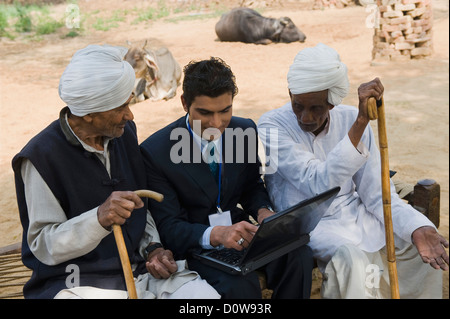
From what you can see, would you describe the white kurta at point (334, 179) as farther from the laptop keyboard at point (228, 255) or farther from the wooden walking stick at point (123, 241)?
the wooden walking stick at point (123, 241)

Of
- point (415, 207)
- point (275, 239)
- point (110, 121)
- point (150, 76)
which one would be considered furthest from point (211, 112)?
point (150, 76)

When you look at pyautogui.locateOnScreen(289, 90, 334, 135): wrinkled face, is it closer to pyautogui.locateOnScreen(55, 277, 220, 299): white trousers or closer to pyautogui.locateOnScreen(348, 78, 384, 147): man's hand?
pyautogui.locateOnScreen(348, 78, 384, 147): man's hand

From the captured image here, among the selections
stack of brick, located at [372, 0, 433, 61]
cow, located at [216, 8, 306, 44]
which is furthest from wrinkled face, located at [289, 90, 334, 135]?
cow, located at [216, 8, 306, 44]

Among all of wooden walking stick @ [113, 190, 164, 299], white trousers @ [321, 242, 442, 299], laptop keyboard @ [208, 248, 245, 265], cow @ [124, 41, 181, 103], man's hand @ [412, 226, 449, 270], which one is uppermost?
wooden walking stick @ [113, 190, 164, 299]

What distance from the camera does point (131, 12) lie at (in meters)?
22.9

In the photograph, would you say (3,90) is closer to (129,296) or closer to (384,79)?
(384,79)

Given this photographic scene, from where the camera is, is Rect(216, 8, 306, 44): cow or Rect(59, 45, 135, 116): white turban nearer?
Rect(59, 45, 135, 116): white turban

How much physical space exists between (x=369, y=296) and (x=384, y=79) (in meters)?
8.59

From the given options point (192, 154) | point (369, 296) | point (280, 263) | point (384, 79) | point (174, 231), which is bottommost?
point (384, 79)

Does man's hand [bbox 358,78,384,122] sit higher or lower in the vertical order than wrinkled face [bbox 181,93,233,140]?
higher

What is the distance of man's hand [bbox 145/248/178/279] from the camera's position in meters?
2.81

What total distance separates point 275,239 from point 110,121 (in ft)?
3.35

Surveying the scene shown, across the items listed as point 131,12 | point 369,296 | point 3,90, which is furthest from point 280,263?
point 131,12

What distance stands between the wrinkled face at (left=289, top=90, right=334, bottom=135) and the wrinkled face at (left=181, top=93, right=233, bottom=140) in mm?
449
